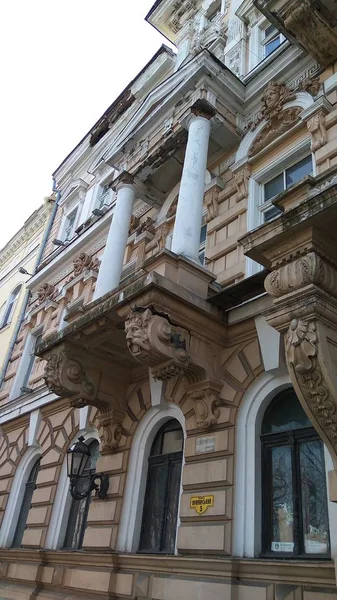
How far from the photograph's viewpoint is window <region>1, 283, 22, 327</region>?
20.1 meters

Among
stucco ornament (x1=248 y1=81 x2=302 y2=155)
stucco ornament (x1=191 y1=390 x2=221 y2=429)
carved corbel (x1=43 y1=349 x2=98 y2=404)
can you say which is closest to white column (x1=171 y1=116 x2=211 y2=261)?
stucco ornament (x1=248 y1=81 x2=302 y2=155)

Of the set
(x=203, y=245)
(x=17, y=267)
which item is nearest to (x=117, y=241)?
(x=203, y=245)

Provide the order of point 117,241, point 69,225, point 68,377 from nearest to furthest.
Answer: point 68,377 → point 117,241 → point 69,225

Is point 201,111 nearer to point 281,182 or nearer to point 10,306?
point 281,182

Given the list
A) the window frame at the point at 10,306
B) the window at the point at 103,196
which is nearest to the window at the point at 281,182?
the window at the point at 103,196

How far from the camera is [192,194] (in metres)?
→ 8.70

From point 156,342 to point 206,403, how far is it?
130 cm

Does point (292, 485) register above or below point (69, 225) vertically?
below

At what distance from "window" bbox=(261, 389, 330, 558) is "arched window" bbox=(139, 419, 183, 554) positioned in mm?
1674

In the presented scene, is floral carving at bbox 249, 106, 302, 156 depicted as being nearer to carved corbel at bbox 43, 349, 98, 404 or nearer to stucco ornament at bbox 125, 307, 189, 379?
stucco ornament at bbox 125, 307, 189, 379

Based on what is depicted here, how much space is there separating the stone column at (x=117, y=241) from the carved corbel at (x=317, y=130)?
425cm

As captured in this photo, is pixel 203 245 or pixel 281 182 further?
pixel 203 245

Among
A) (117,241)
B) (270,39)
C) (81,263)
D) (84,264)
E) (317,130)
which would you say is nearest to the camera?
(317,130)

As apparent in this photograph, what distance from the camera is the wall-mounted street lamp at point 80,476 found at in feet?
27.7
